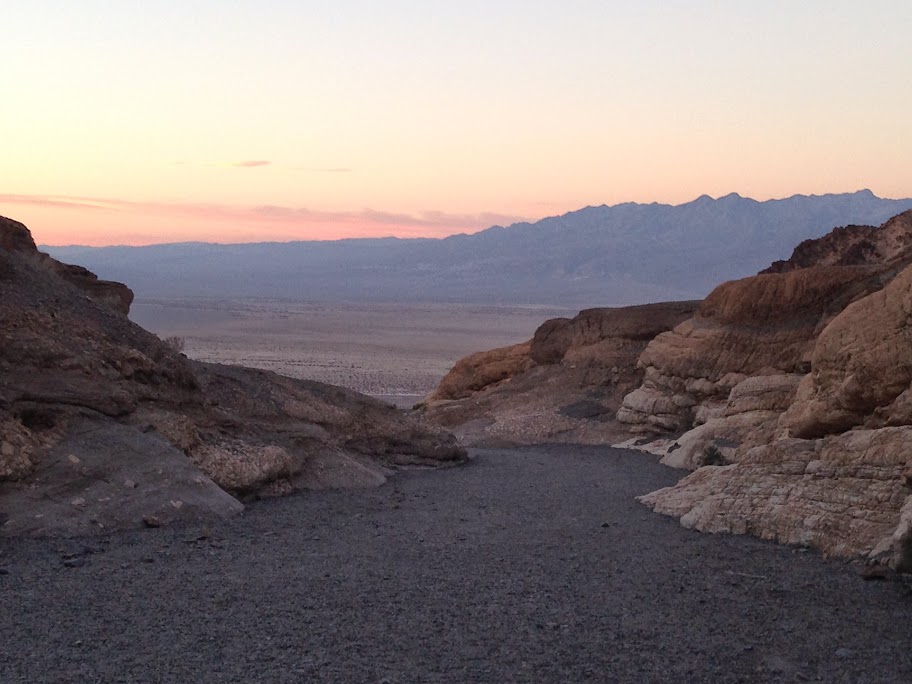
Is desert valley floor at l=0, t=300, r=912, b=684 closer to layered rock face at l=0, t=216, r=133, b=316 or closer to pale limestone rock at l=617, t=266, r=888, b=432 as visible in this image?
layered rock face at l=0, t=216, r=133, b=316

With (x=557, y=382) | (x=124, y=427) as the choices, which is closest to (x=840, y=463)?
(x=124, y=427)

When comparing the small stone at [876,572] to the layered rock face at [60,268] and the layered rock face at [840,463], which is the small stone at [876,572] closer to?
the layered rock face at [840,463]

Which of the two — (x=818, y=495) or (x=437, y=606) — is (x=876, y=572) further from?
(x=437, y=606)

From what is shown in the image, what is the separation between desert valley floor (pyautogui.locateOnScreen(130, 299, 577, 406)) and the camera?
167 feet

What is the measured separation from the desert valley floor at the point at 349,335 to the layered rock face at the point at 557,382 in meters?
9.99

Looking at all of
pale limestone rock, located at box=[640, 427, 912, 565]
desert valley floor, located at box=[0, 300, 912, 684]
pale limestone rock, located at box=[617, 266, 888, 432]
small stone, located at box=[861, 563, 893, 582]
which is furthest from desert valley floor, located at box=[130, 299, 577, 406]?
small stone, located at box=[861, 563, 893, 582]

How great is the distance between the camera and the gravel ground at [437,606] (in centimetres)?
602

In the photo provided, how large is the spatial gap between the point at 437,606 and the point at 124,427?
196 inches

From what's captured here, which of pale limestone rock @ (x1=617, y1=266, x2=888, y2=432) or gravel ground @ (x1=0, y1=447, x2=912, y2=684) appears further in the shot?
pale limestone rock @ (x1=617, y1=266, x2=888, y2=432)

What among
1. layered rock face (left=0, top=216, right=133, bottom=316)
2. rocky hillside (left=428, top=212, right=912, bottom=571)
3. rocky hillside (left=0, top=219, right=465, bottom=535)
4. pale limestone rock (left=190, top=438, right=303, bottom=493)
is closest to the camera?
rocky hillside (left=428, top=212, right=912, bottom=571)

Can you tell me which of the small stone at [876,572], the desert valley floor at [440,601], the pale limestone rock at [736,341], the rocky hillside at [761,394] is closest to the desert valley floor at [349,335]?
the rocky hillside at [761,394]

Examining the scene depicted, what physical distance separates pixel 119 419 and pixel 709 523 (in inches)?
259

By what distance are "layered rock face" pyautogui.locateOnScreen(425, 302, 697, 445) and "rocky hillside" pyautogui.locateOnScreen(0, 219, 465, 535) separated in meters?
8.09

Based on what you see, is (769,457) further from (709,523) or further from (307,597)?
(307,597)
